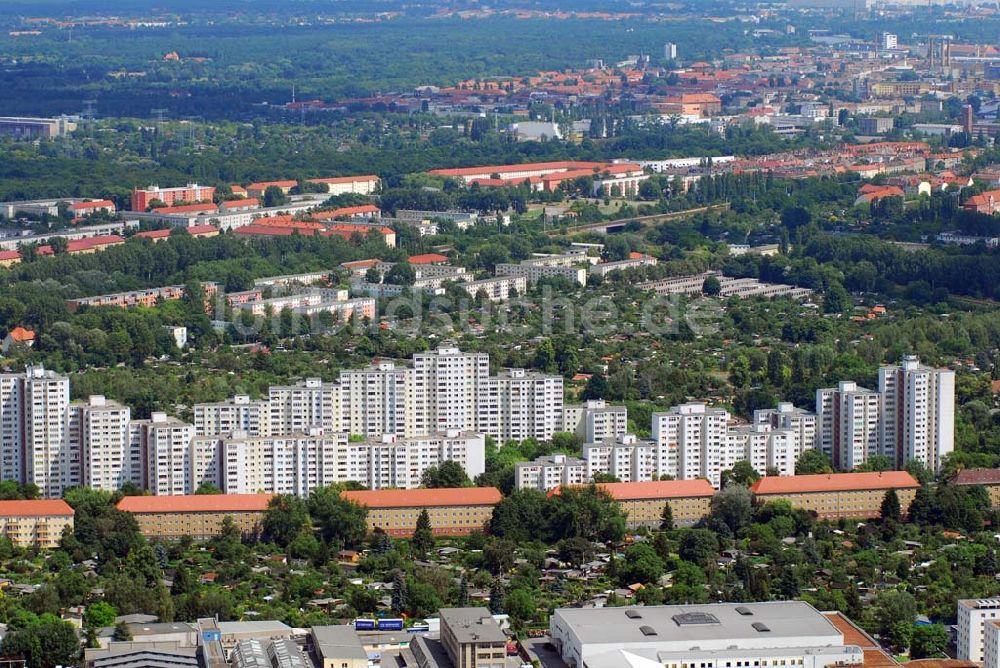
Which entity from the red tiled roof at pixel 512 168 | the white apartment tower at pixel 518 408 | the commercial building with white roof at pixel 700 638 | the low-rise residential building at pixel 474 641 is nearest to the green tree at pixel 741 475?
the white apartment tower at pixel 518 408

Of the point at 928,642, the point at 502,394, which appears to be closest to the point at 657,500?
the point at 502,394

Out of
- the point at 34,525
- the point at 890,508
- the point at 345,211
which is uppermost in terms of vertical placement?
the point at 34,525

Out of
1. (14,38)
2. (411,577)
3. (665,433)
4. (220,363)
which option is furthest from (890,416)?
(14,38)

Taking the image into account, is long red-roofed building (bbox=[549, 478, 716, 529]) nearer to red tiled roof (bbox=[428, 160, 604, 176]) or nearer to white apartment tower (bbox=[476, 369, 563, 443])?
white apartment tower (bbox=[476, 369, 563, 443])

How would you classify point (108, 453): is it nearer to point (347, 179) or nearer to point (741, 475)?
point (741, 475)

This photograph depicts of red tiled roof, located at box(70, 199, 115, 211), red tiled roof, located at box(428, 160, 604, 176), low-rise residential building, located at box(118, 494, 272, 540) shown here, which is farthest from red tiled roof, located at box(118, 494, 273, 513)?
red tiled roof, located at box(428, 160, 604, 176)

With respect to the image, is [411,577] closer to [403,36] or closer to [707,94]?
[707,94]
